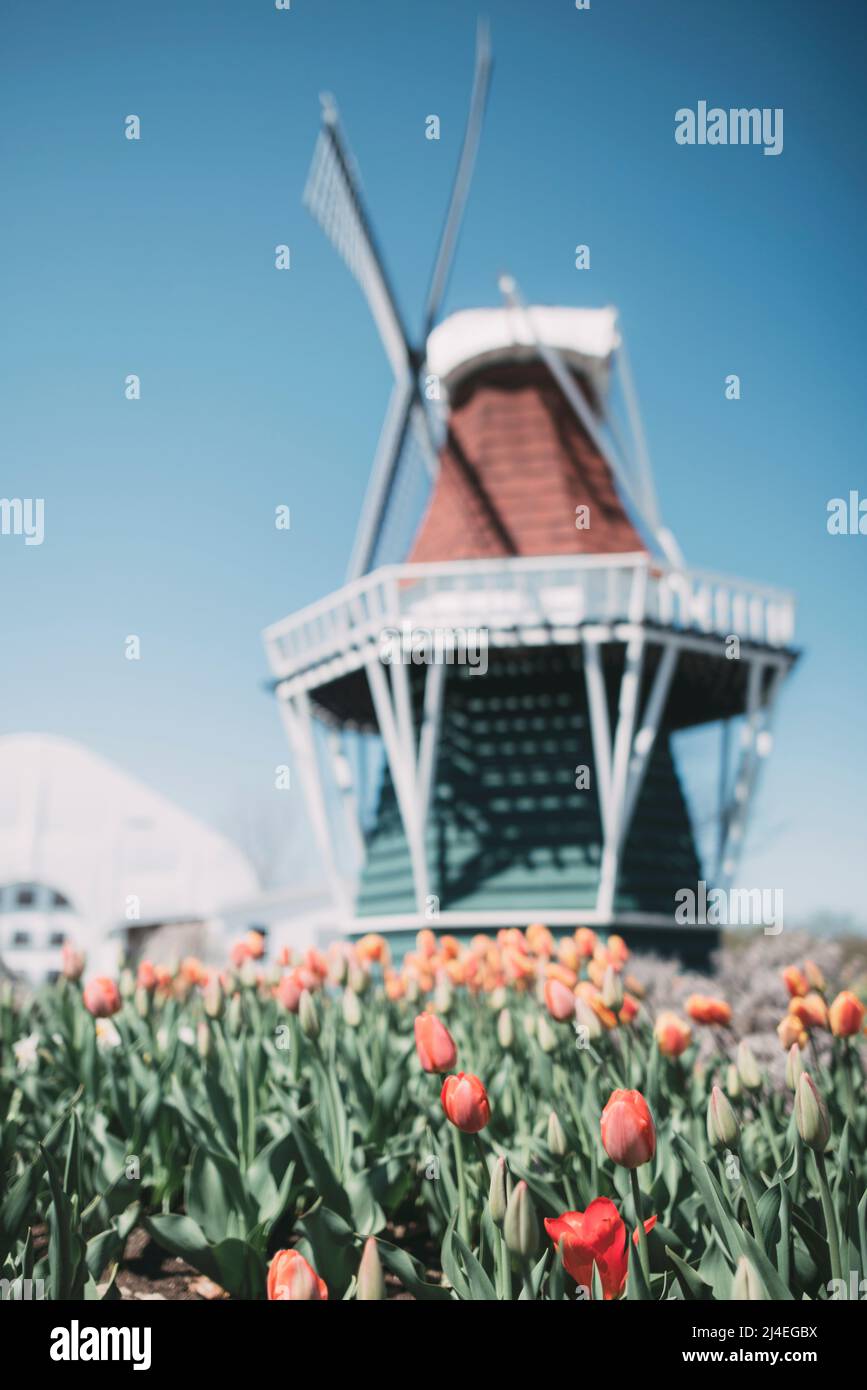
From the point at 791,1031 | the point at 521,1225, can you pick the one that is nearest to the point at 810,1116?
the point at 521,1225

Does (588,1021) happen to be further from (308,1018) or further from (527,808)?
(527,808)

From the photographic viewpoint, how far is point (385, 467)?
11.2 metres

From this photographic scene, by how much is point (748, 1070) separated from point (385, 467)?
395 inches

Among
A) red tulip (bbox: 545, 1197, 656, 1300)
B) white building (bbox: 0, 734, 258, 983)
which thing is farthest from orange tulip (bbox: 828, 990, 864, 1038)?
white building (bbox: 0, 734, 258, 983)

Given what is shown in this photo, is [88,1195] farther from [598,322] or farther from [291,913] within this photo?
[291,913]

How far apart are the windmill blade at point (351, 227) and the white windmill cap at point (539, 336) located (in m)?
0.90

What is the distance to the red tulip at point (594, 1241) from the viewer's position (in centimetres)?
114

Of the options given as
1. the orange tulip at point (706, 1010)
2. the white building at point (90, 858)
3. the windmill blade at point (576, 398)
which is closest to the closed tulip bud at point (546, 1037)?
the orange tulip at point (706, 1010)

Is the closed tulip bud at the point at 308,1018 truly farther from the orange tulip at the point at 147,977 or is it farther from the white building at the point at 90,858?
the white building at the point at 90,858

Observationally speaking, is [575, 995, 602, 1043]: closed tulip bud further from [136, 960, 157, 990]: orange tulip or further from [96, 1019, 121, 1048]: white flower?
[136, 960, 157, 990]: orange tulip

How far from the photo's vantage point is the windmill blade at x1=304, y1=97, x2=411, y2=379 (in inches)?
Result: 417
